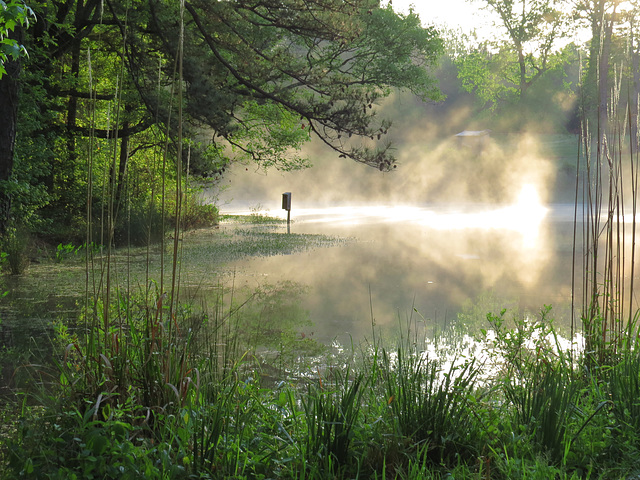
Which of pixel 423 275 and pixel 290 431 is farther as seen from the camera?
pixel 423 275

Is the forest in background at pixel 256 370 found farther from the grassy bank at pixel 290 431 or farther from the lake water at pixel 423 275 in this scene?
the lake water at pixel 423 275

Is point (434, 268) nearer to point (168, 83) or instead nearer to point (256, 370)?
point (168, 83)

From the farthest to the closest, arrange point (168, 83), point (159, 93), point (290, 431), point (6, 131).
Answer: point (6, 131) < point (168, 83) < point (159, 93) < point (290, 431)

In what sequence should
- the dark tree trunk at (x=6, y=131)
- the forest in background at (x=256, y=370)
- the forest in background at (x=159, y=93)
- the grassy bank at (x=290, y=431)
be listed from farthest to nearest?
1. the dark tree trunk at (x=6, y=131)
2. the forest in background at (x=159, y=93)
3. the forest in background at (x=256, y=370)
4. the grassy bank at (x=290, y=431)

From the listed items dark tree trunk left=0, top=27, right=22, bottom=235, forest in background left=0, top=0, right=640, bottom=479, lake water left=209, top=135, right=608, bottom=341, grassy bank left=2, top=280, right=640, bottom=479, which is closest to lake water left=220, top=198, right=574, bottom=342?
lake water left=209, top=135, right=608, bottom=341

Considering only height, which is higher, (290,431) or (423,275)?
(423,275)

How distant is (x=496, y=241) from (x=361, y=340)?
8.06 meters

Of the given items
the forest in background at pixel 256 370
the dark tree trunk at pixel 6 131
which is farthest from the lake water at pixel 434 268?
the dark tree trunk at pixel 6 131

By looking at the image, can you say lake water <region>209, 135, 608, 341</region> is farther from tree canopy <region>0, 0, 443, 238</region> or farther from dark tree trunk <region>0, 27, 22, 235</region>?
dark tree trunk <region>0, 27, 22, 235</region>

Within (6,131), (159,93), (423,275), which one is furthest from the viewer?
(423,275)

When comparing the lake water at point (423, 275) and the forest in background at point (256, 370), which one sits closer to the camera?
the forest in background at point (256, 370)

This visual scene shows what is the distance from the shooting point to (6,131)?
736 centimetres

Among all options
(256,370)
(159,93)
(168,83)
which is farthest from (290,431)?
(168,83)

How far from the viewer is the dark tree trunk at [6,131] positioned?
23.9 feet
